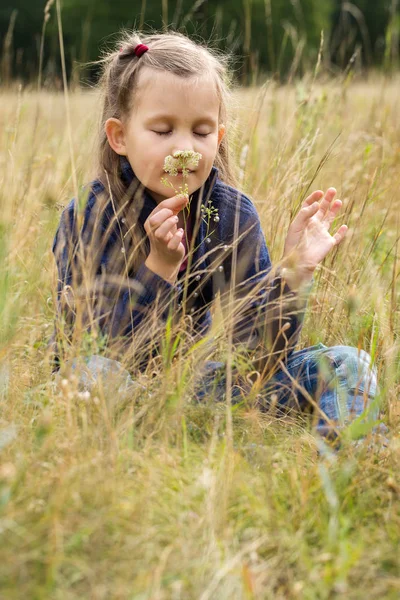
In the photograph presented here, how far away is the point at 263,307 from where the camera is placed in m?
1.97

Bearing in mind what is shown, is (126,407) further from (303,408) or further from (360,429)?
(303,408)

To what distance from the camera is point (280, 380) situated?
209cm

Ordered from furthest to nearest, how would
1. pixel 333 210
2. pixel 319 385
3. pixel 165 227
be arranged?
pixel 333 210, pixel 319 385, pixel 165 227

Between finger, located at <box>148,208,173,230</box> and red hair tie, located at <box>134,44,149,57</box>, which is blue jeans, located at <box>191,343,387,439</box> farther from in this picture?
red hair tie, located at <box>134,44,149,57</box>

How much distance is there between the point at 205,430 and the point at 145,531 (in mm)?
445

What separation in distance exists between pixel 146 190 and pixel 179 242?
37 centimetres

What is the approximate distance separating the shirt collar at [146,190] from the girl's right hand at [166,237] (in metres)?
0.18

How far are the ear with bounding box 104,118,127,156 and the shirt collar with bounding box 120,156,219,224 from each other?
0.04 meters

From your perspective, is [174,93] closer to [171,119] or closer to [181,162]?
[171,119]

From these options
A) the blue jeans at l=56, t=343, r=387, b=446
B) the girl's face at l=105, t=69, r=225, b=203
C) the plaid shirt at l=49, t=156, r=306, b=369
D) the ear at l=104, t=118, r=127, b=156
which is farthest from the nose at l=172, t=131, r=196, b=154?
the blue jeans at l=56, t=343, r=387, b=446

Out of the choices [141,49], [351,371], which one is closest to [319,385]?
[351,371]

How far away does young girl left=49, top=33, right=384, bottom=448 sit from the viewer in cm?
180

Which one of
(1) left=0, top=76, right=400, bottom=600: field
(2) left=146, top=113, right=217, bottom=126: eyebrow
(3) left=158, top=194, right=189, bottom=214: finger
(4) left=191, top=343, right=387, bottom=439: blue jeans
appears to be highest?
(2) left=146, top=113, right=217, bottom=126: eyebrow

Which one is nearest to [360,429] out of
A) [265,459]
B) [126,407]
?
[265,459]
